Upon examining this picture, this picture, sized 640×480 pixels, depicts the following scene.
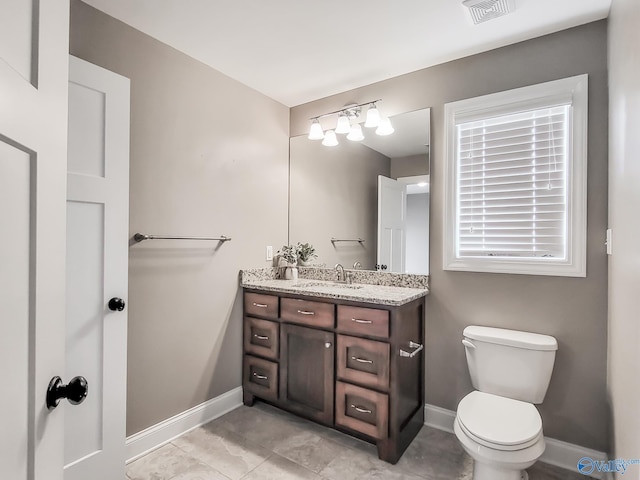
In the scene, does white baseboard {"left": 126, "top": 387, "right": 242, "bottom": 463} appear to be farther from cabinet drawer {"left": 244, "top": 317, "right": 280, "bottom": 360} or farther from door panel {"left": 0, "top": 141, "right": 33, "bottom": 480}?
door panel {"left": 0, "top": 141, "right": 33, "bottom": 480}

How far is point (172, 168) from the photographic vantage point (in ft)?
7.12

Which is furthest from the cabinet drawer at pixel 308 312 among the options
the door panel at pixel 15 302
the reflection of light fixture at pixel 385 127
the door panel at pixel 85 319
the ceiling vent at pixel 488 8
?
the ceiling vent at pixel 488 8

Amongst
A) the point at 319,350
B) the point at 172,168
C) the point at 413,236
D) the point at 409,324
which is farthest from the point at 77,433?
the point at 413,236

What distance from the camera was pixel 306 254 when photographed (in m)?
2.97

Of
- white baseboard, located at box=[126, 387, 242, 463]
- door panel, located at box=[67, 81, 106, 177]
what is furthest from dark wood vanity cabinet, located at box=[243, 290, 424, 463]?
door panel, located at box=[67, 81, 106, 177]

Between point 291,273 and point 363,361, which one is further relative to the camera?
point 291,273

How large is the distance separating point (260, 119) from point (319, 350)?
1830 millimetres

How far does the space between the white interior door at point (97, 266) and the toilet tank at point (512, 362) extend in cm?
190

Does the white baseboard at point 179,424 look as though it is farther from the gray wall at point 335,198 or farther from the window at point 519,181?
the window at point 519,181

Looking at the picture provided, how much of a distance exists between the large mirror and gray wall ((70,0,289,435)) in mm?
366

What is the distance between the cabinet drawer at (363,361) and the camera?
196 centimetres

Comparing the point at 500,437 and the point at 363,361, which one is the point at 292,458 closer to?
the point at 363,361

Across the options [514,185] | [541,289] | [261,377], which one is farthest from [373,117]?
[261,377]

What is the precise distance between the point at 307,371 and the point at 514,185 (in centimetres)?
173
